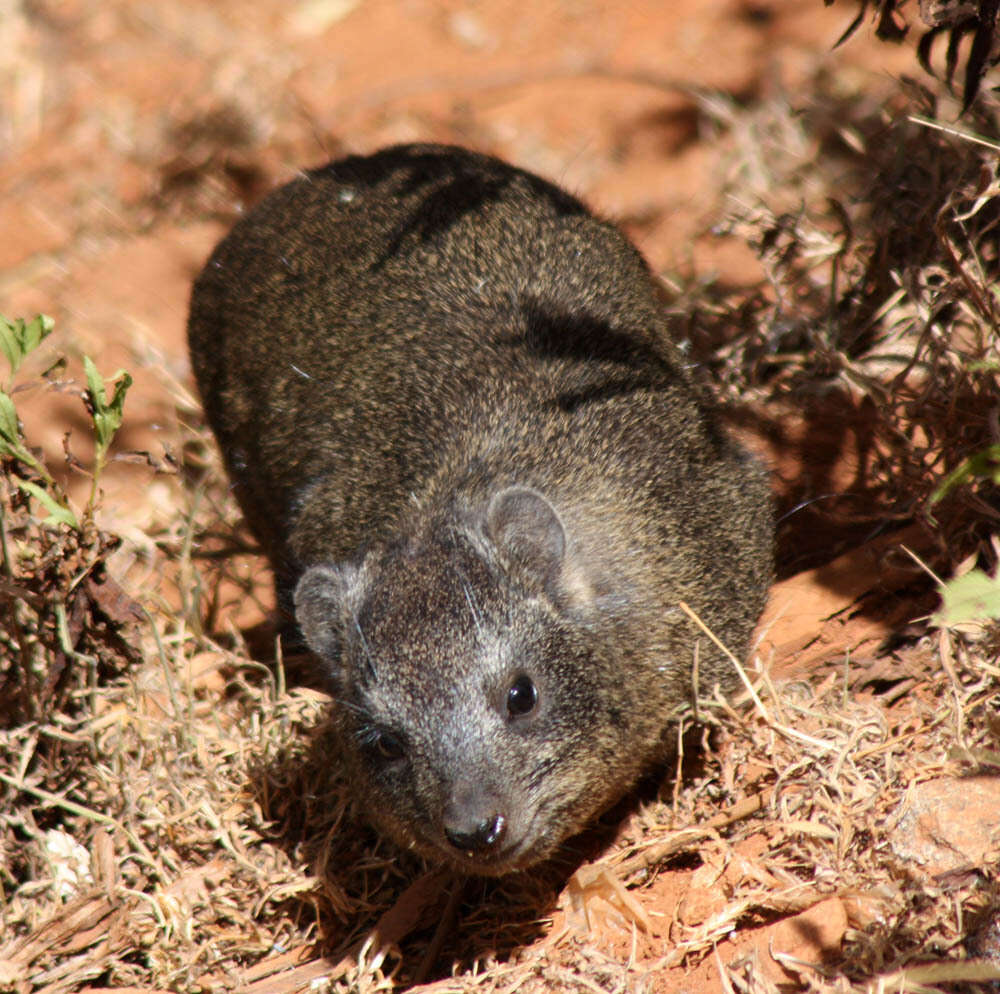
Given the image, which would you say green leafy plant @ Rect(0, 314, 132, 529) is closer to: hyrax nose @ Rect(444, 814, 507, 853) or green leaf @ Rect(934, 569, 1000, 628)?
hyrax nose @ Rect(444, 814, 507, 853)

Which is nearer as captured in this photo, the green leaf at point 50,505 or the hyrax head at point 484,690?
the hyrax head at point 484,690

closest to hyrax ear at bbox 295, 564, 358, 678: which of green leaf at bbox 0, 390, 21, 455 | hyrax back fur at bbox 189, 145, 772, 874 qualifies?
hyrax back fur at bbox 189, 145, 772, 874

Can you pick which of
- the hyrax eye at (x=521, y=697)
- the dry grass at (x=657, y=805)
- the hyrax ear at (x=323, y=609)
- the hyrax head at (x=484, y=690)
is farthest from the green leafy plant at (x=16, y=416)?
the hyrax eye at (x=521, y=697)

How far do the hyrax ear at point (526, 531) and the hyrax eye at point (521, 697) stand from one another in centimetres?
37

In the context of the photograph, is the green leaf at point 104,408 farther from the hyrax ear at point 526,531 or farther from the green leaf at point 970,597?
the green leaf at point 970,597

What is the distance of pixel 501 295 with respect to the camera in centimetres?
541

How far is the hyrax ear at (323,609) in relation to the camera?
477 centimetres

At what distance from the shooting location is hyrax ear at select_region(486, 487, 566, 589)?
4.48m

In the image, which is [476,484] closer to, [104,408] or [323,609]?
[323,609]

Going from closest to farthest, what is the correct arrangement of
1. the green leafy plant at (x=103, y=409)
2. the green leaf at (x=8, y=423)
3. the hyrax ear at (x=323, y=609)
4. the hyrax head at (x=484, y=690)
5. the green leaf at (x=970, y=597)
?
the green leaf at (x=970, y=597) → the hyrax head at (x=484, y=690) → the green leaf at (x=8, y=423) → the green leafy plant at (x=103, y=409) → the hyrax ear at (x=323, y=609)

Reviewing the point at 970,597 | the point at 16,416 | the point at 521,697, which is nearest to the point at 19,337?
the point at 16,416

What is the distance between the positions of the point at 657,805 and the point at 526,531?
1.16m

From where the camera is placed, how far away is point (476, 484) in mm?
4848

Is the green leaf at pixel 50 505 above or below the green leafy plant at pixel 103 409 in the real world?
below
